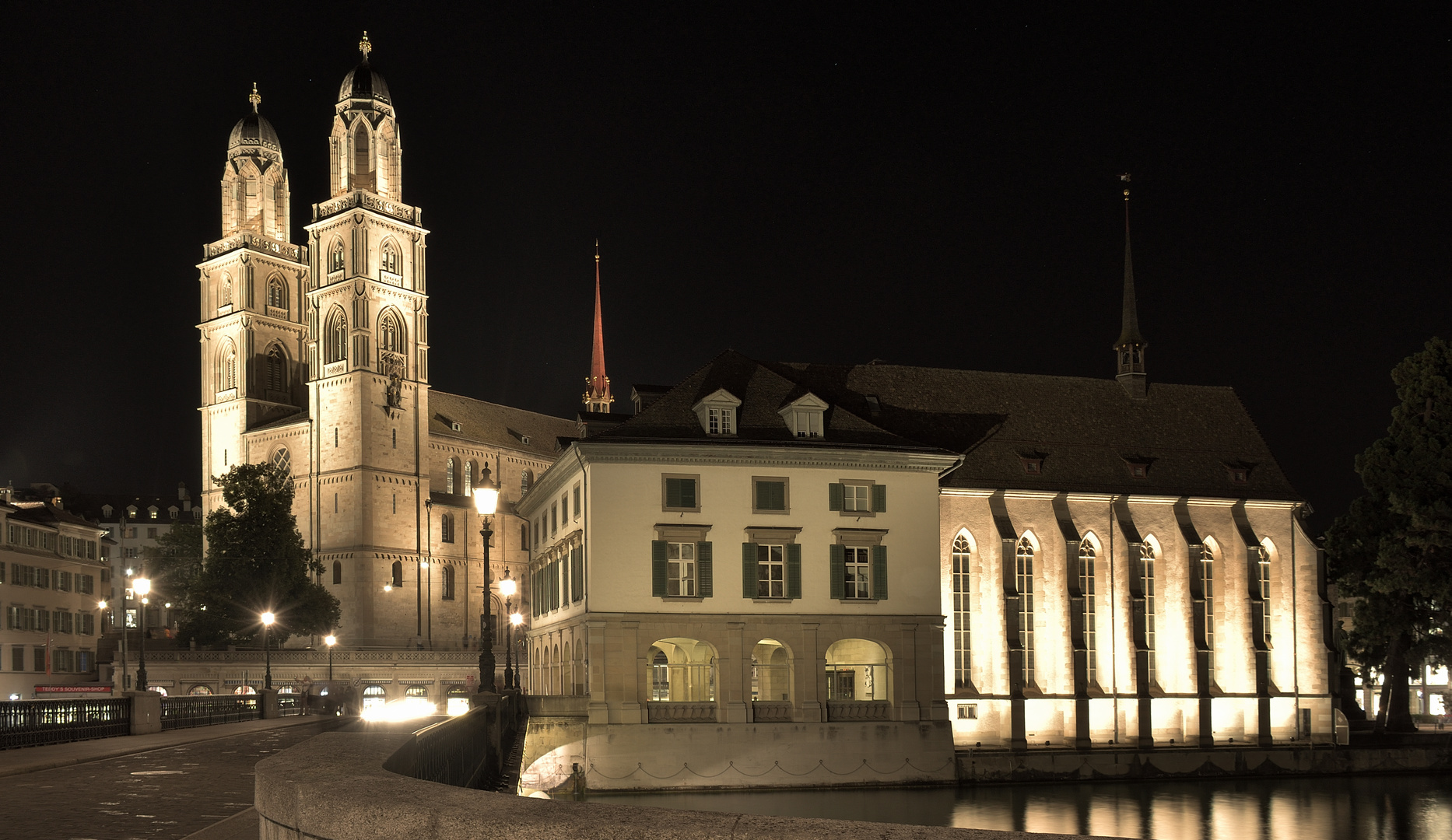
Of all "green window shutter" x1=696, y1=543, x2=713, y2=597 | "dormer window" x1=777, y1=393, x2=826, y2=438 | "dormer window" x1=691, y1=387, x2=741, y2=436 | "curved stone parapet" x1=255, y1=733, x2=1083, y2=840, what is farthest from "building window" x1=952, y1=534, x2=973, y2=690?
"curved stone parapet" x1=255, y1=733, x2=1083, y2=840

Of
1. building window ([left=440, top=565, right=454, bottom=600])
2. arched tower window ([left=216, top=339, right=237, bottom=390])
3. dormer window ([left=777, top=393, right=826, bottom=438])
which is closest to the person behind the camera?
dormer window ([left=777, top=393, right=826, bottom=438])

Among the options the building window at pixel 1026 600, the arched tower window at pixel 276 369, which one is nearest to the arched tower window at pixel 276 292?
the arched tower window at pixel 276 369

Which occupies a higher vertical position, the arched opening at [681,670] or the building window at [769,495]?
the building window at [769,495]

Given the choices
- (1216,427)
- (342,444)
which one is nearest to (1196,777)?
(1216,427)

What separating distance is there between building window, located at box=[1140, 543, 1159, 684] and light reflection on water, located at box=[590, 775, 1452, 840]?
555 centimetres

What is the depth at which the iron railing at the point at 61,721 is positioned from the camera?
26109 millimetres

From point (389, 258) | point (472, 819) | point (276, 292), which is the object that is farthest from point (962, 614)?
point (276, 292)

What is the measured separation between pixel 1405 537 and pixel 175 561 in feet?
255

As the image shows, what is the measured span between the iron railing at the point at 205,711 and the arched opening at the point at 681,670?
12.8 metres

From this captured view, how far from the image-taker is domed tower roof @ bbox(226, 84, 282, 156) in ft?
374

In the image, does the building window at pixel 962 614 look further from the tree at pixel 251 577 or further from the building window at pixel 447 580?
the building window at pixel 447 580

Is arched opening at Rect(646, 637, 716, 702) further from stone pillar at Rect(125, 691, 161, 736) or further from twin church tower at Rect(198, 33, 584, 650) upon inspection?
twin church tower at Rect(198, 33, 584, 650)

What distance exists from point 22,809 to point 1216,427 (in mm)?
58665

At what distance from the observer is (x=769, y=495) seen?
50781mm
